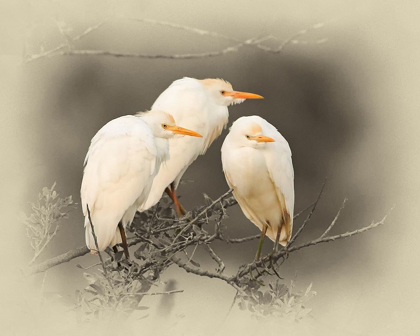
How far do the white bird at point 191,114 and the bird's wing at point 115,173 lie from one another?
0.47 meters

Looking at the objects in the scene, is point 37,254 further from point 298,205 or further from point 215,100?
point 298,205

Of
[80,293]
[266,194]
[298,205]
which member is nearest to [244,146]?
[266,194]

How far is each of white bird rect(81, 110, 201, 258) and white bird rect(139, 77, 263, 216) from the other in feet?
1.47

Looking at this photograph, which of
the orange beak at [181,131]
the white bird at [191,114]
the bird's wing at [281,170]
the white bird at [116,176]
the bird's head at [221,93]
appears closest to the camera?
the white bird at [116,176]

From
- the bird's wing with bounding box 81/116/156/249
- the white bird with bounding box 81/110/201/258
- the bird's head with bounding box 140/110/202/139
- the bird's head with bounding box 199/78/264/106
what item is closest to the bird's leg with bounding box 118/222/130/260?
the white bird with bounding box 81/110/201/258

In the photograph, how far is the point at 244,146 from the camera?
2.97 m

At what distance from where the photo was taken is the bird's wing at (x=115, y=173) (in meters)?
2.75

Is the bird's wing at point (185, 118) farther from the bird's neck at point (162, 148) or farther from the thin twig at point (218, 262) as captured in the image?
the thin twig at point (218, 262)

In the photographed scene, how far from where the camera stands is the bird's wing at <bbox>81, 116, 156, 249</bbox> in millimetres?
2748

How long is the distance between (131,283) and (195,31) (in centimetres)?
130

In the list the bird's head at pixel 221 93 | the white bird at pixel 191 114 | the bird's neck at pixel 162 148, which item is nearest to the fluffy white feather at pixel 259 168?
the bird's neck at pixel 162 148

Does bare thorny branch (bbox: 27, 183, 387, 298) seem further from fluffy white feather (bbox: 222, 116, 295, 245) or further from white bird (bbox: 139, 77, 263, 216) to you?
white bird (bbox: 139, 77, 263, 216)

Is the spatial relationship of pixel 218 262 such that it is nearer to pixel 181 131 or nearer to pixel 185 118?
pixel 181 131

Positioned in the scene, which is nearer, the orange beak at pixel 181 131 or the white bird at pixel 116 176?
the white bird at pixel 116 176
